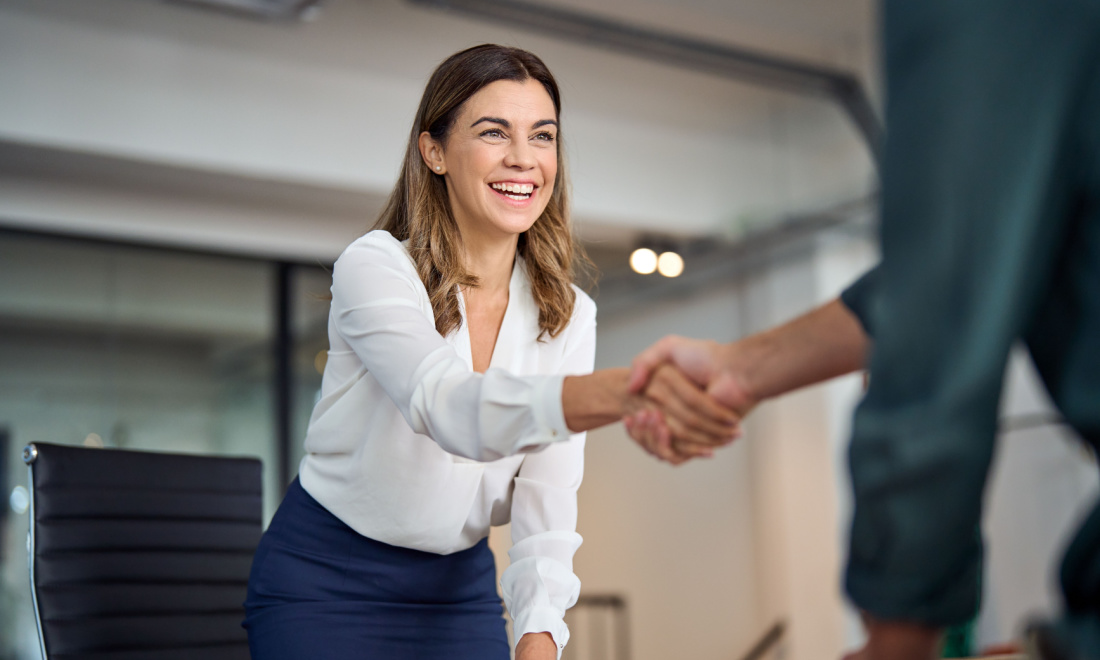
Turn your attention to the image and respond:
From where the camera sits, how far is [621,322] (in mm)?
6895

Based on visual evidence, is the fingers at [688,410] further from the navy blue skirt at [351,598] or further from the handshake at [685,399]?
the navy blue skirt at [351,598]

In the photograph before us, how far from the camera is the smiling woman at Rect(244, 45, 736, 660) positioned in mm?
1196

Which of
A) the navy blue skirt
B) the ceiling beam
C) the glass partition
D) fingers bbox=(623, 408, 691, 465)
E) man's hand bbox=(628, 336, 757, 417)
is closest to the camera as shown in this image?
man's hand bbox=(628, 336, 757, 417)

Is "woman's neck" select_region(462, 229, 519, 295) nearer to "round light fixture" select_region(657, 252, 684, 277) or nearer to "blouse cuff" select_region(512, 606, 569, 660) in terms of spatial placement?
"blouse cuff" select_region(512, 606, 569, 660)

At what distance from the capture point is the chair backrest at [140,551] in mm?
1724

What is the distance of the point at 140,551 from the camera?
1858mm

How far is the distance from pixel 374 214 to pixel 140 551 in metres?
3.11

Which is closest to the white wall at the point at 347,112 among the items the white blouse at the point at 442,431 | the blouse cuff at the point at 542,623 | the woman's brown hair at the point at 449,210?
the woman's brown hair at the point at 449,210

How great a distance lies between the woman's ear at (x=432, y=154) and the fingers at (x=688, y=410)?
786 mm

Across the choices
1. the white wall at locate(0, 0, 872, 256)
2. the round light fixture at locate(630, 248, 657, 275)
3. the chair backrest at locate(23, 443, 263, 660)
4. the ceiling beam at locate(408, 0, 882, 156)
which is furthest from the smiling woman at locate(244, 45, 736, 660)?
the round light fixture at locate(630, 248, 657, 275)

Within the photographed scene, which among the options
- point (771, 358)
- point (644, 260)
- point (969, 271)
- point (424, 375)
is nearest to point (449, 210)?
point (424, 375)

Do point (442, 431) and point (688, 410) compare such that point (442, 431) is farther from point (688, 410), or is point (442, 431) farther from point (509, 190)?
point (509, 190)

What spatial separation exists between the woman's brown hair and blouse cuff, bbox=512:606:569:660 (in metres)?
0.46

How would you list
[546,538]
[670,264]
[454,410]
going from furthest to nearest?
1. [670,264]
2. [546,538]
3. [454,410]
